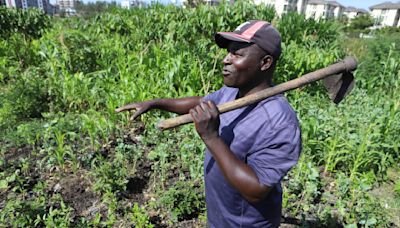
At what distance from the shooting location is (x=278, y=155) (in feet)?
3.69

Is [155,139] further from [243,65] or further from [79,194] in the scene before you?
[243,65]

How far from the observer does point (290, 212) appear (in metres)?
2.59

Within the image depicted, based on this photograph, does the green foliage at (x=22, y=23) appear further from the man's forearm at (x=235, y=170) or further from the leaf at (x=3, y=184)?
the man's forearm at (x=235, y=170)

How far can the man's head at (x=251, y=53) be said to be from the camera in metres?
1.13

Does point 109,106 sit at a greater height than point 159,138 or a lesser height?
greater

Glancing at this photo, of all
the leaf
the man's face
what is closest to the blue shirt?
the man's face

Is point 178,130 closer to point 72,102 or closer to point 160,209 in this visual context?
point 160,209

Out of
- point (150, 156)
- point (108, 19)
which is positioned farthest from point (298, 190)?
point (108, 19)

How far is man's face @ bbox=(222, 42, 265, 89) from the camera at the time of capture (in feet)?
3.81

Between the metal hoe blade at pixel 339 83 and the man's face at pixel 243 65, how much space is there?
476 millimetres

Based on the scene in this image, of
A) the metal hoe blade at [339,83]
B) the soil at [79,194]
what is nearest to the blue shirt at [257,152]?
the metal hoe blade at [339,83]

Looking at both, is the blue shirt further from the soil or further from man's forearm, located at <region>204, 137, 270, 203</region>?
the soil

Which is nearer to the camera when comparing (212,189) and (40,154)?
(212,189)

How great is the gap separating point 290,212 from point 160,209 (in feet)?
3.72
